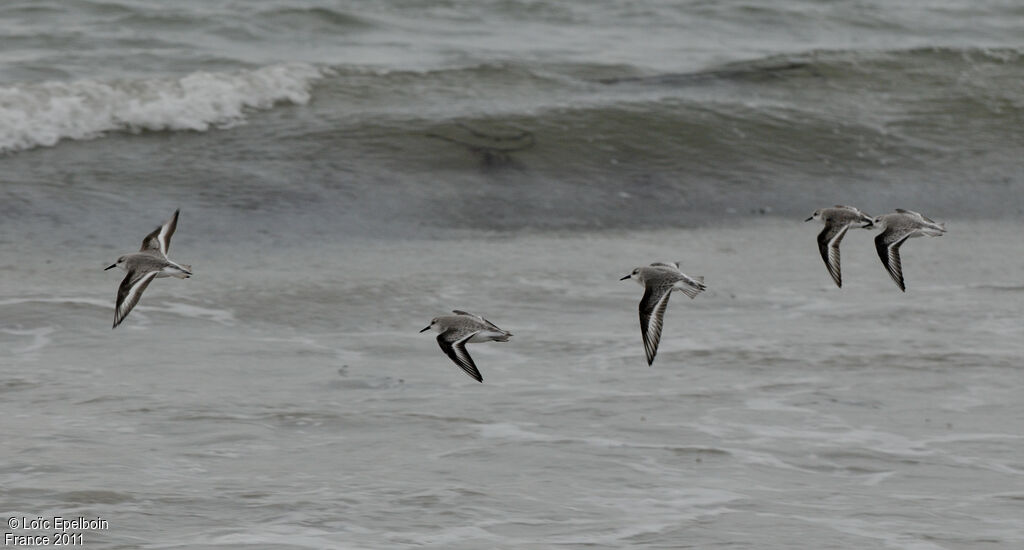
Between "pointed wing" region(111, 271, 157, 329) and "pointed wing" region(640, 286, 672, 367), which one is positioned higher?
"pointed wing" region(640, 286, 672, 367)

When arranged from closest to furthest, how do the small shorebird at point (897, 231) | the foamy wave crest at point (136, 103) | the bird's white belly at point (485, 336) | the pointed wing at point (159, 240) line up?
the bird's white belly at point (485, 336), the small shorebird at point (897, 231), the pointed wing at point (159, 240), the foamy wave crest at point (136, 103)

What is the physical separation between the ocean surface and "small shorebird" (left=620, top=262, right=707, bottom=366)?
55 centimetres

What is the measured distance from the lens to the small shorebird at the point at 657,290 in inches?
214

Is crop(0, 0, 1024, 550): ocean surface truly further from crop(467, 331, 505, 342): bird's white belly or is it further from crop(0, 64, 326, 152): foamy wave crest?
crop(467, 331, 505, 342): bird's white belly

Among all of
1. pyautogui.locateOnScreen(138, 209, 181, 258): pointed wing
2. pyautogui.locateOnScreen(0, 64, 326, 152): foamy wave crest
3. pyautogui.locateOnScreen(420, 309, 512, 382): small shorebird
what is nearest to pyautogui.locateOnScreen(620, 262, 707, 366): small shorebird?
pyautogui.locateOnScreen(420, 309, 512, 382): small shorebird

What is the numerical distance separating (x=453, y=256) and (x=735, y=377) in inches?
108

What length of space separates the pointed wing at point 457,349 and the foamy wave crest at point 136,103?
6415mm

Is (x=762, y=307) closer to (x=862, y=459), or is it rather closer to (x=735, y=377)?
(x=735, y=377)

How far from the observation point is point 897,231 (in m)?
5.76

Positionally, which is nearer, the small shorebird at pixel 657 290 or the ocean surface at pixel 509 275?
the ocean surface at pixel 509 275

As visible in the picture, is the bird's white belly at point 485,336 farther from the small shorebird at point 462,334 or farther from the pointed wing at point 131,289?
the pointed wing at point 131,289

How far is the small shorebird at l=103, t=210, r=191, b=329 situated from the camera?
5315 millimetres

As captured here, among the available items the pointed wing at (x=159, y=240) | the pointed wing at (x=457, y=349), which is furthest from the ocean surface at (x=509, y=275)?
the pointed wing at (x=159, y=240)

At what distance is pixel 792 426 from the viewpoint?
614 cm
